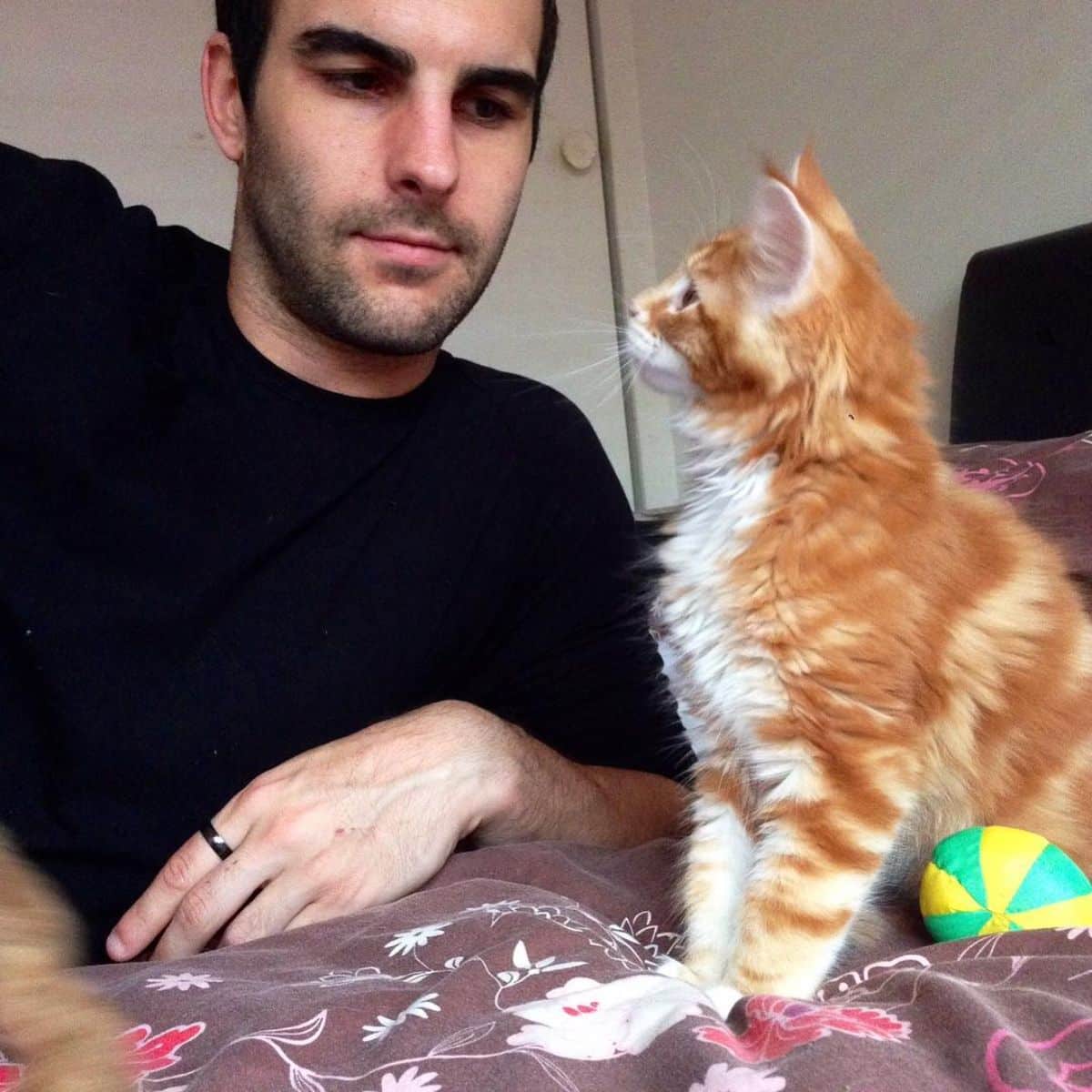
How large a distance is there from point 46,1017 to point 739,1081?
31 cm

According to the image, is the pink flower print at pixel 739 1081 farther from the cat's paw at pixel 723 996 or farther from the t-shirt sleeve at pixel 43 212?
the t-shirt sleeve at pixel 43 212

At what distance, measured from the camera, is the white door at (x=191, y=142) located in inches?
93.1

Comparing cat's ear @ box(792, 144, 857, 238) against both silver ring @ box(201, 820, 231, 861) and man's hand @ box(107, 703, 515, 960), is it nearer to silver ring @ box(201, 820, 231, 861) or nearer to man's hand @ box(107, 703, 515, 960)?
man's hand @ box(107, 703, 515, 960)

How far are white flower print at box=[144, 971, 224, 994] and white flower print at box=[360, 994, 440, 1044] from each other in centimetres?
16

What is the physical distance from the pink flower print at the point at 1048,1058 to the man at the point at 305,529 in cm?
63

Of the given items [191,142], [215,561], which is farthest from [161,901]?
[191,142]

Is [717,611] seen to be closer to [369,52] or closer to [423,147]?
[423,147]

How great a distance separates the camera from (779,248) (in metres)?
0.94

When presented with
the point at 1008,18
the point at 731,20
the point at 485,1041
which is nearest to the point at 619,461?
the point at 731,20

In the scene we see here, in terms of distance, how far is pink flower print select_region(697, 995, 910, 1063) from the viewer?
546mm

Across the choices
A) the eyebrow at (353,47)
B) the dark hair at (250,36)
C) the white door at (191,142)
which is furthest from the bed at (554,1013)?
the white door at (191,142)

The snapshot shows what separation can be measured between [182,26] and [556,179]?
3.39 ft

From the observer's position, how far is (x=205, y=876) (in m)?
0.97

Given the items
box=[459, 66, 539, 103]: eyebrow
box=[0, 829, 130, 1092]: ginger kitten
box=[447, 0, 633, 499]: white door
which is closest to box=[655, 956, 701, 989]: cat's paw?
box=[0, 829, 130, 1092]: ginger kitten
